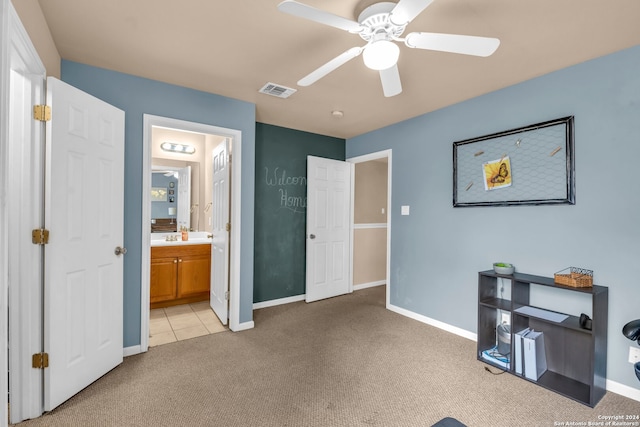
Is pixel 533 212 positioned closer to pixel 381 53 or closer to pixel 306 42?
pixel 381 53

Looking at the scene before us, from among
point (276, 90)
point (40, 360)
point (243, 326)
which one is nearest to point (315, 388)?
point (243, 326)

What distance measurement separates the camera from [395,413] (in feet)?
6.31

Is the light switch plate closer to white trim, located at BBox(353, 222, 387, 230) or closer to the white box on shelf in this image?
the white box on shelf

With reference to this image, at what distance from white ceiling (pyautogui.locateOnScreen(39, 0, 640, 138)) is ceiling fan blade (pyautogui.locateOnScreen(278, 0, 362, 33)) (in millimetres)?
240

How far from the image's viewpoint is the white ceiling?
176 cm

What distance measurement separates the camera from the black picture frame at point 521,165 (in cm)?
241

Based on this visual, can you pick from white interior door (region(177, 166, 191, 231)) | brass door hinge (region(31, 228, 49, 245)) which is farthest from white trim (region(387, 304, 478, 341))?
brass door hinge (region(31, 228, 49, 245))

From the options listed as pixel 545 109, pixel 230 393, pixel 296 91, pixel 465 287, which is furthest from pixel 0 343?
pixel 545 109

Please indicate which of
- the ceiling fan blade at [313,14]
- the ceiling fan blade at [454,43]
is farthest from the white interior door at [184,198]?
the ceiling fan blade at [454,43]

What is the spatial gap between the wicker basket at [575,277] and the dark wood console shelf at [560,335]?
0.13 feet

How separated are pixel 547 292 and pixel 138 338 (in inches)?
136

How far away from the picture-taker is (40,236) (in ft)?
6.14

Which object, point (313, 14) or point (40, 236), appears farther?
point (40, 236)

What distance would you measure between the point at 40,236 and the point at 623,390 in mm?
3920
